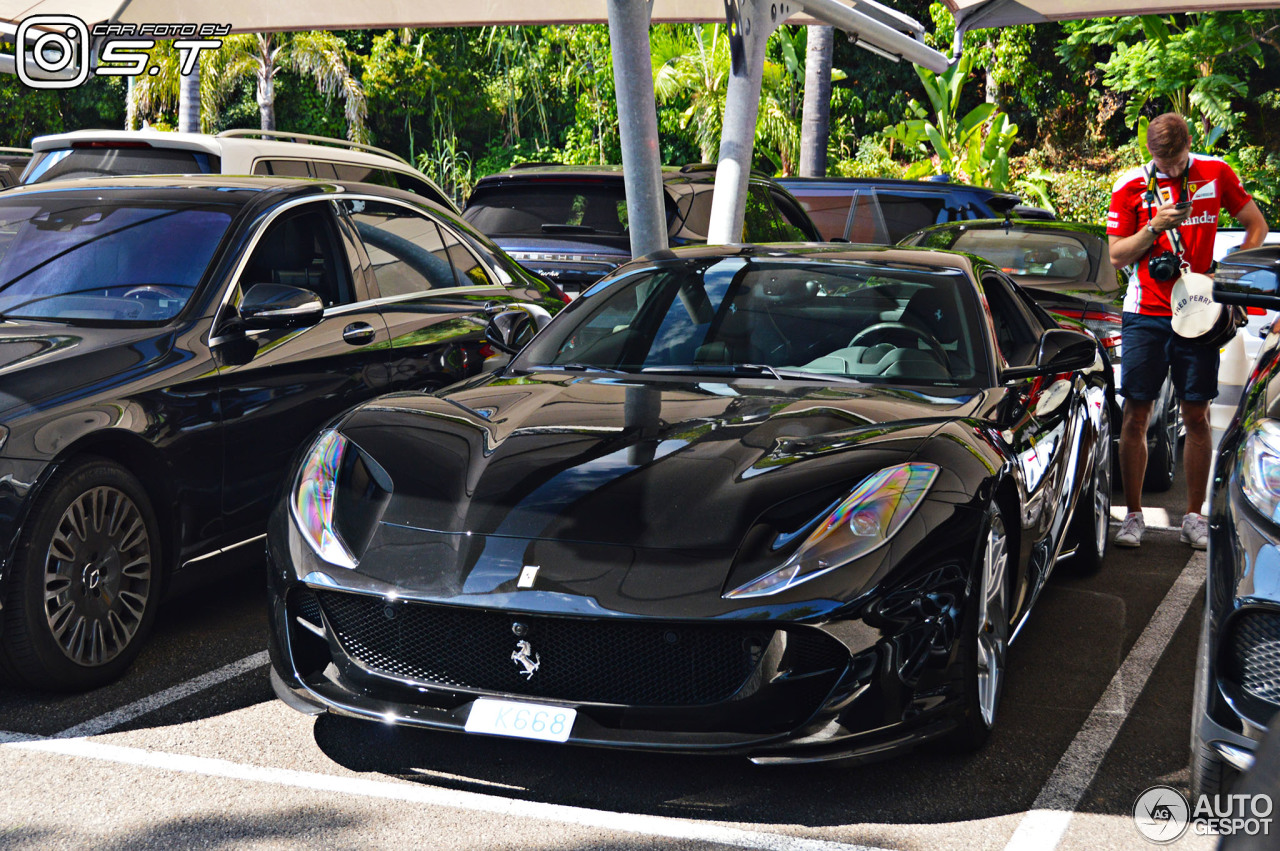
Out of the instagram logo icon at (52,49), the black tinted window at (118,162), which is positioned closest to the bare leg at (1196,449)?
the black tinted window at (118,162)

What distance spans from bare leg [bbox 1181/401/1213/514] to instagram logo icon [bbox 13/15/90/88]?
32.9 ft

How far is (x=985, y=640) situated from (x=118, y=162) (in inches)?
284

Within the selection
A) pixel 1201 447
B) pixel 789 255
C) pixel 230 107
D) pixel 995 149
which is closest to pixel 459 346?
pixel 789 255

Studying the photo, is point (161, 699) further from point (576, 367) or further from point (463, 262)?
point (463, 262)

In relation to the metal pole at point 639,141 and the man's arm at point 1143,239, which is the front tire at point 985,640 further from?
the metal pole at point 639,141

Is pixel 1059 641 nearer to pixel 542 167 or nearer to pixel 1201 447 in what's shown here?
pixel 1201 447

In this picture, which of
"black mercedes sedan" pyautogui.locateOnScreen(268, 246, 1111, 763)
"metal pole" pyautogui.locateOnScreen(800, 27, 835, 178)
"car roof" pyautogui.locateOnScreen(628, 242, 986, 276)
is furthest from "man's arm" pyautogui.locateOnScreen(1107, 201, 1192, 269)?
"metal pole" pyautogui.locateOnScreen(800, 27, 835, 178)

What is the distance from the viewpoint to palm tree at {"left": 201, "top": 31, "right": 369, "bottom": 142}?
29666 mm

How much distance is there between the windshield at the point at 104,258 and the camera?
191 inches

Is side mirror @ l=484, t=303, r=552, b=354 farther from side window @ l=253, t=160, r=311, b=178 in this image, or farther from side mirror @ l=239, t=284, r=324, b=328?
side window @ l=253, t=160, r=311, b=178

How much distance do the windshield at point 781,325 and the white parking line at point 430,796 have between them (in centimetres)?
168

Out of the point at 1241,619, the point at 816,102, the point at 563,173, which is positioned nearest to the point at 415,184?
the point at 563,173

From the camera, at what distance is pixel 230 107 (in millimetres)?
36750

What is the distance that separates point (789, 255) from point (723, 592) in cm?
215
